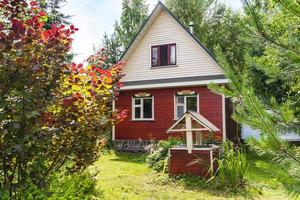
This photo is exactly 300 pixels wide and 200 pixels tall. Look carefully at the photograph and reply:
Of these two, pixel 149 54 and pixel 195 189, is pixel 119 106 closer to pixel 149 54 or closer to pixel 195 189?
pixel 149 54

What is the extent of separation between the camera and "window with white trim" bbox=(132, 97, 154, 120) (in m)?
18.1

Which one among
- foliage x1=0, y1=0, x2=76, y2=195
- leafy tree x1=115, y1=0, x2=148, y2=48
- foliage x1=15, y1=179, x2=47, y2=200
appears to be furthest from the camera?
leafy tree x1=115, y1=0, x2=148, y2=48

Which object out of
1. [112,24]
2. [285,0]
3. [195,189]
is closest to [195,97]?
[195,189]

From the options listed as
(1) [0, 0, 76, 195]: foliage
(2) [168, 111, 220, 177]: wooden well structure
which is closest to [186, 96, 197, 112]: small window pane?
(2) [168, 111, 220, 177]: wooden well structure

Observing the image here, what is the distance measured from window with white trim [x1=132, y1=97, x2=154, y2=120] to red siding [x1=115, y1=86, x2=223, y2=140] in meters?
0.23

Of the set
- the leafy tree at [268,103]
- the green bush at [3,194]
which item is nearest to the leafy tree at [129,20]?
the green bush at [3,194]

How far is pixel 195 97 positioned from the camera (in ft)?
55.7

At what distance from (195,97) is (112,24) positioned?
24.4 meters

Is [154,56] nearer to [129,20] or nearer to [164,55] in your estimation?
[164,55]

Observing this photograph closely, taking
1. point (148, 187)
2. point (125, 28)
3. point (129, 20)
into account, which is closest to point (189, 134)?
point (148, 187)

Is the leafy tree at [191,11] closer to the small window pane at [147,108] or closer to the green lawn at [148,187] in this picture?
the small window pane at [147,108]

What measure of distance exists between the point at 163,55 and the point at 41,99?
1392 cm

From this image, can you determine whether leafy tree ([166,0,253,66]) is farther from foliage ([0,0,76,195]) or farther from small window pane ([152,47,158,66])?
foliage ([0,0,76,195])

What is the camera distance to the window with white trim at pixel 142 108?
59.4 ft
